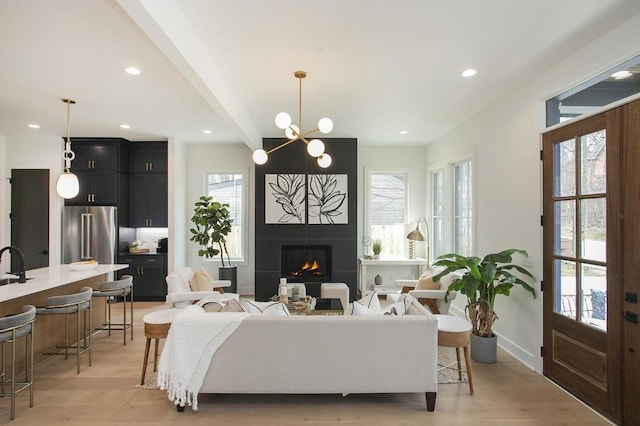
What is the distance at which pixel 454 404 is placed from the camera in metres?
2.79

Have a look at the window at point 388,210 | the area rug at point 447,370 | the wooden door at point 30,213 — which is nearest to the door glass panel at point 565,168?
the area rug at point 447,370

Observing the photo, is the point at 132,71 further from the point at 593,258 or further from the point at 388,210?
the point at 388,210

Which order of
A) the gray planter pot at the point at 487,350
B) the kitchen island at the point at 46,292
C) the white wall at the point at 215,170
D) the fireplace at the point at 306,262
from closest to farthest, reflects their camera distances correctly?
the kitchen island at the point at 46,292 → the gray planter pot at the point at 487,350 → the fireplace at the point at 306,262 → the white wall at the point at 215,170

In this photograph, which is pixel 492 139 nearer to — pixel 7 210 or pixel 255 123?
pixel 255 123

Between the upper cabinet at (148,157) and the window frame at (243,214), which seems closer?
the upper cabinet at (148,157)

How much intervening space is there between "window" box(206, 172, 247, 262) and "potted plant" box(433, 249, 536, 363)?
4.14m

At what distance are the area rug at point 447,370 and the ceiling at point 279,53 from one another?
9.44 ft

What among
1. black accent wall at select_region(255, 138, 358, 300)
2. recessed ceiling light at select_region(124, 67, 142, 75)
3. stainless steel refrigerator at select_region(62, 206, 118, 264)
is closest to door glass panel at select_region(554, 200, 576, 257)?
black accent wall at select_region(255, 138, 358, 300)

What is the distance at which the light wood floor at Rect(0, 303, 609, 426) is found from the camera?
8.43 feet

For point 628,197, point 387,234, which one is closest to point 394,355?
point 628,197

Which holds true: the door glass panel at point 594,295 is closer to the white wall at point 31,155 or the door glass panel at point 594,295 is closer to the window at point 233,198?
the window at point 233,198

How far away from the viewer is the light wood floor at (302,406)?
257 cm

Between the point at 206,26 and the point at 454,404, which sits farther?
the point at 454,404

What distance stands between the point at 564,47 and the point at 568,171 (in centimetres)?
102
